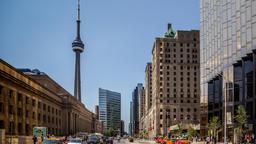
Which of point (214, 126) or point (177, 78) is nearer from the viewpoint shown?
point (214, 126)

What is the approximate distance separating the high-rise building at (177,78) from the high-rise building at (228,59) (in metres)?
85.2

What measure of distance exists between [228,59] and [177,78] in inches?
4275

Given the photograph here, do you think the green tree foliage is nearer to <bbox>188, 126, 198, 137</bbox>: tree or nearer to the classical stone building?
<bbox>188, 126, 198, 137</bbox>: tree

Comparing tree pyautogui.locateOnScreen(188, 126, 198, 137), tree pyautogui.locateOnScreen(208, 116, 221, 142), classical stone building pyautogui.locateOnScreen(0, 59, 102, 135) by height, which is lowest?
tree pyautogui.locateOnScreen(188, 126, 198, 137)

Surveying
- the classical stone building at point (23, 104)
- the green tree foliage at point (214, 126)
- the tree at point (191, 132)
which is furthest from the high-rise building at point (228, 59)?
the classical stone building at point (23, 104)

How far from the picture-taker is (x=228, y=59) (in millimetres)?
83438

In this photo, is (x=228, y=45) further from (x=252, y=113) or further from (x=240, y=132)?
(x=240, y=132)

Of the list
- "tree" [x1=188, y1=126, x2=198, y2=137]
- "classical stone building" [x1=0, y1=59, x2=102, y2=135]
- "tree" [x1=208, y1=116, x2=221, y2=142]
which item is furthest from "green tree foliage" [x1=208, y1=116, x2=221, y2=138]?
"classical stone building" [x1=0, y1=59, x2=102, y2=135]

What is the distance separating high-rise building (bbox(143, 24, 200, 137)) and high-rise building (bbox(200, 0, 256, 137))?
85169 millimetres

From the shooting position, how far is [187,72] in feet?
628

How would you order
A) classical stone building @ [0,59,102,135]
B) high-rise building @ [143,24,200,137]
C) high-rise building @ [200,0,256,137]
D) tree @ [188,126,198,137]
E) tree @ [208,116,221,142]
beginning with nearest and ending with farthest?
1. classical stone building @ [0,59,102,135]
2. high-rise building @ [200,0,256,137]
3. tree @ [208,116,221,142]
4. tree @ [188,126,198,137]
5. high-rise building @ [143,24,200,137]

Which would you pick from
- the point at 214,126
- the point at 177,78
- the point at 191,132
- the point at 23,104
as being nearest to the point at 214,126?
the point at 214,126

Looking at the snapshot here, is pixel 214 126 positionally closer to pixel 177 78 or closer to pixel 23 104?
pixel 23 104

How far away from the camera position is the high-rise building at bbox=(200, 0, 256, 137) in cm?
7456
